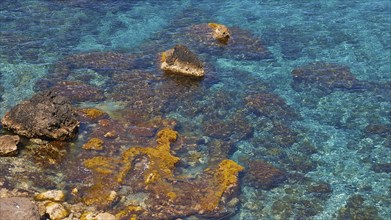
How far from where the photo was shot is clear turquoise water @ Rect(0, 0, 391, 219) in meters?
27.2

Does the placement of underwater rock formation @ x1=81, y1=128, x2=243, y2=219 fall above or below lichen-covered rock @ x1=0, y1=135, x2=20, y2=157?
below

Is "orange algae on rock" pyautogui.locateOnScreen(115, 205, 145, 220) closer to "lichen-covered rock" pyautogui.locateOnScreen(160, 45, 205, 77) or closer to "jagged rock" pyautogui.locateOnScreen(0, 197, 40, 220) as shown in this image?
"jagged rock" pyautogui.locateOnScreen(0, 197, 40, 220)

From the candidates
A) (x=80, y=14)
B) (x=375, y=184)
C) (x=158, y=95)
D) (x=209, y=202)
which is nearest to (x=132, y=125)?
(x=158, y=95)

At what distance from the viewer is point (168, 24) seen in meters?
41.8

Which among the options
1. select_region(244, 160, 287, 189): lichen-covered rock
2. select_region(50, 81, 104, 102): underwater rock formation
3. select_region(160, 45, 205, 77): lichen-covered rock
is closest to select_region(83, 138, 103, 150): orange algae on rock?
select_region(50, 81, 104, 102): underwater rock formation

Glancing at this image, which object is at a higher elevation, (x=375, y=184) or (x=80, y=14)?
(x=80, y=14)

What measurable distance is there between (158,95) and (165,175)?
8114 millimetres

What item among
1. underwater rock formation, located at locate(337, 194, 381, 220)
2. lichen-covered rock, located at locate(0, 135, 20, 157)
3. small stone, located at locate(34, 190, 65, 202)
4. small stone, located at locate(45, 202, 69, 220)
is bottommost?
underwater rock formation, located at locate(337, 194, 381, 220)

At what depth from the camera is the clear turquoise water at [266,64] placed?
27.2m

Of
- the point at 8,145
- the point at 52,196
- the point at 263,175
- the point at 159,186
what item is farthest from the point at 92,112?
the point at 263,175

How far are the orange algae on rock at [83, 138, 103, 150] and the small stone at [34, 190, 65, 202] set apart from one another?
4022 mm

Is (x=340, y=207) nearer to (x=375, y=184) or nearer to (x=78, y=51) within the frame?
(x=375, y=184)

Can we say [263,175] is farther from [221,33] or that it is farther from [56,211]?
[221,33]

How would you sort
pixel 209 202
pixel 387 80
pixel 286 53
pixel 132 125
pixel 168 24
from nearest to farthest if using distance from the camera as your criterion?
1. pixel 209 202
2. pixel 132 125
3. pixel 387 80
4. pixel 286 53
5. pixel 168 24
